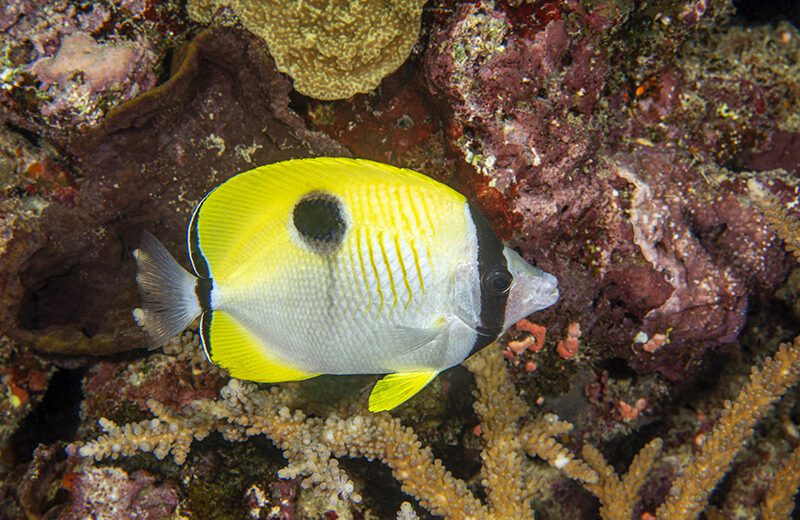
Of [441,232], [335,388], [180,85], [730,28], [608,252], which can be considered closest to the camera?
[441,232]

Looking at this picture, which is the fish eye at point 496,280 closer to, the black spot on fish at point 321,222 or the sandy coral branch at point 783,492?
the black spot on fish at point 321,222

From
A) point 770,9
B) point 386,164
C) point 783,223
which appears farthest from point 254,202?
point 770,9

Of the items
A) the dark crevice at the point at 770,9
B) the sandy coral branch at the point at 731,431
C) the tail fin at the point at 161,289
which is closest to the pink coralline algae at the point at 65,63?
the tail fin at the point at 161,289

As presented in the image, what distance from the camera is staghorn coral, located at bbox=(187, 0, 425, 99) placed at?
96.2 inches

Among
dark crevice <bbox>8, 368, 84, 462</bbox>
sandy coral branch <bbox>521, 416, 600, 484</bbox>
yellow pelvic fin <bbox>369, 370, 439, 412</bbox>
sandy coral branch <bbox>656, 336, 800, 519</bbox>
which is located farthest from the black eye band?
dark crevice <bbox>8, 368, 84, 462</bbox>

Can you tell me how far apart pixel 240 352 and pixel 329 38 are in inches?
63.6

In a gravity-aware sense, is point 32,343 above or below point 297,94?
below

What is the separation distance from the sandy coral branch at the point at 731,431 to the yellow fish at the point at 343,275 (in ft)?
5.53

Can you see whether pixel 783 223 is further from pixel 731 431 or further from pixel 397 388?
pixel 397 388

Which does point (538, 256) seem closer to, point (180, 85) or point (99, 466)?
point (180, 85)

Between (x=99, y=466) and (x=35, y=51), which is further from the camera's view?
(x=99, y=466)

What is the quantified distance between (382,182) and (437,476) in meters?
1.62

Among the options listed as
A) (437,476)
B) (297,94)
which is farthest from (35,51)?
(437,476)

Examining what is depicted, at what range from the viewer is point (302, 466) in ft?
7.81
